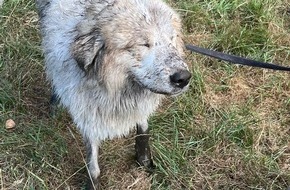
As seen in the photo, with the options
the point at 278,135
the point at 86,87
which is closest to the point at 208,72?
the point at 278,135

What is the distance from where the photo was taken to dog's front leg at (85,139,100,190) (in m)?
3.76

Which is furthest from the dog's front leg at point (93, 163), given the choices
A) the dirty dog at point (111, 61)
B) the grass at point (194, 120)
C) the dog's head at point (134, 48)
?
the dog's head at point (134, 48)

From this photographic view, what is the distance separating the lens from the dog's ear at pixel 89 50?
124 inches

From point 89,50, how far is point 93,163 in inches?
38.3

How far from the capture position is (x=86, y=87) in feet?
11.3

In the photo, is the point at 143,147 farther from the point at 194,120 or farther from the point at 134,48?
the point at 134,48

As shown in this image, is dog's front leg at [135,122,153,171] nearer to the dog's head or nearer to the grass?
the grass

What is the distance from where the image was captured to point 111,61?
10.3ft

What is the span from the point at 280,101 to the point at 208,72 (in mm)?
630

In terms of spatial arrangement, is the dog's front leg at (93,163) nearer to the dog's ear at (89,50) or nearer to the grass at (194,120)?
the grass at (194,120)

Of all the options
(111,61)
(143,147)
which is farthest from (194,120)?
(111,61)

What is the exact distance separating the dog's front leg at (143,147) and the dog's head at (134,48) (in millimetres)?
753

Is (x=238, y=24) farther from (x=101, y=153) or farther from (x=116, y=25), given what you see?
(x=116, y=25)

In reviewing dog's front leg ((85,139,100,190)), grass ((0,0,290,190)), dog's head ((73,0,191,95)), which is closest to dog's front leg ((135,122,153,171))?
grass ((0,0,290,190))
